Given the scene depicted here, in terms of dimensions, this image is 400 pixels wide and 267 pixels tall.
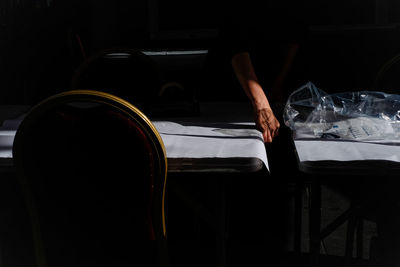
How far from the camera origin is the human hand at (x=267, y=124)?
1.40 metres

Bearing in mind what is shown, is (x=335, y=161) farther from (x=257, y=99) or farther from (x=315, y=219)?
(x=257, y=99)

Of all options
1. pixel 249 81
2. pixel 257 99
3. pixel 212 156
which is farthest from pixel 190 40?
pixel 212 156

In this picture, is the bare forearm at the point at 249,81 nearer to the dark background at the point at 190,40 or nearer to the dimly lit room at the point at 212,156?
the dimly lit room at the point at 212,156

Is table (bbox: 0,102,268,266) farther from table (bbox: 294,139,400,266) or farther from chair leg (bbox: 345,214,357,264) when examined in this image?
chair leg (bbox: 345,214,357,264)

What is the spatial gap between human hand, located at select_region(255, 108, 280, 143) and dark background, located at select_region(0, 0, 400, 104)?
1.77m

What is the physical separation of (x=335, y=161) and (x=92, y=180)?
535mm

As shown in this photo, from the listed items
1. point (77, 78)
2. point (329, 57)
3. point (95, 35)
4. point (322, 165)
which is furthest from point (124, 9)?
point (322, 165)

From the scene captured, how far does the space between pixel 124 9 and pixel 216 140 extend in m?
3.07

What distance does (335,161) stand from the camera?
1085mm

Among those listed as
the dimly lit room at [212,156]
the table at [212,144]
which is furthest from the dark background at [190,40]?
the table at [212,144]

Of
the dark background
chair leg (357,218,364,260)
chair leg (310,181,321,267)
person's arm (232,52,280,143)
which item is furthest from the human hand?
the dark background

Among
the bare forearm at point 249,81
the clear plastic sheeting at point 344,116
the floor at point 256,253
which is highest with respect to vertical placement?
the bare forearm at point 249,81

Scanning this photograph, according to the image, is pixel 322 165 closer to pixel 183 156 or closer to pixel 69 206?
pixel 183 156

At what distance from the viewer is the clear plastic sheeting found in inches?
50.8
